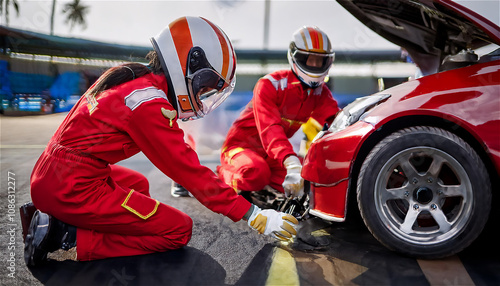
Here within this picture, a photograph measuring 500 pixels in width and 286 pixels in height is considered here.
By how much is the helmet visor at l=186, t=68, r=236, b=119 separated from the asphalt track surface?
895 mm

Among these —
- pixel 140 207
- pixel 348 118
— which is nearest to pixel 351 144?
pixel 348 118

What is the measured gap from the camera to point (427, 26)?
2641 mm

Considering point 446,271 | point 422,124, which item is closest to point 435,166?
point 422,124

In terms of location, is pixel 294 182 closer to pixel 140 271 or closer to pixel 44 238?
pixel 140 271

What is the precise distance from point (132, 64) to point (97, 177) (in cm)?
70

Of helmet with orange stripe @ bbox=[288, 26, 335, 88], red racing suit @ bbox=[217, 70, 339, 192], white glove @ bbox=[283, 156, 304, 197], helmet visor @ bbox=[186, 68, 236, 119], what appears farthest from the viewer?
helmet with orange stripe @ bbox=[288, 26, 335, 88]

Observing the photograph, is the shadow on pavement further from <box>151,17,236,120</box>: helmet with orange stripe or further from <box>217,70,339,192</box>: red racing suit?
<box>217,70,339,192</box>: red racing suit

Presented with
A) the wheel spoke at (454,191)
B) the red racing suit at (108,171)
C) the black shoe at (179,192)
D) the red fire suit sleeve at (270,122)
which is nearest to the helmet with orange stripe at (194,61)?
the red racing suit at (108,171)

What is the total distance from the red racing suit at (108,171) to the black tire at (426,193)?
736 mm

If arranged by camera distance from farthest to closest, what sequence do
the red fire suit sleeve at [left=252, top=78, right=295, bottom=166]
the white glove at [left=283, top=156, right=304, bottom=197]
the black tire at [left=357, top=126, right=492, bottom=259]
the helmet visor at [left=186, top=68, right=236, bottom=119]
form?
the red fire suit sleeve at [left=252, top=78, right=295, bottom=166] < the white glove at [left=283, top=156, right=304, bottom=197] < the helmet visor at [left=186, top=68, right=236, bottom=119] < the black tire at [left=357, top=126, right=492, bottom=259]

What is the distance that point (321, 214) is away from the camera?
223cm

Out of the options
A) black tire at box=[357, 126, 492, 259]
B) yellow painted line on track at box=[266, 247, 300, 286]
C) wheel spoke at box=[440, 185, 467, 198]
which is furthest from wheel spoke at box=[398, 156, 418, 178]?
yellow painted line on track at box=[266, 247, 300, 286]

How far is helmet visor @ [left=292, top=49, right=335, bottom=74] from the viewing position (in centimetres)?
333

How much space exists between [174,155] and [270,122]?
1408 millimetres
